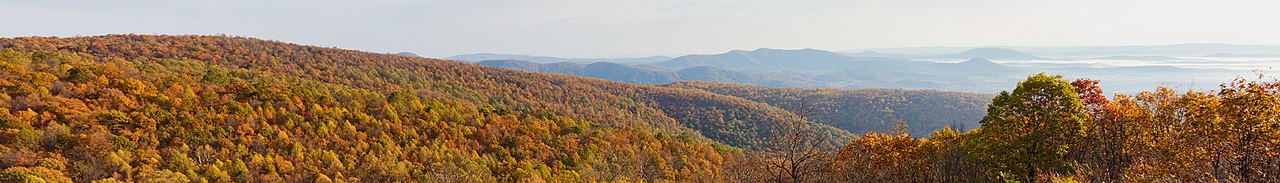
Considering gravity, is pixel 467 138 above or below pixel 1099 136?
below

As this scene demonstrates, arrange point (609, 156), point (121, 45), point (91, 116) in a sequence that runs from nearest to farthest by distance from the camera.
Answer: point (91, 116) < point (609, 156) < point (121, 45)

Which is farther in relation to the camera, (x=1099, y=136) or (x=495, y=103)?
(x=495, y=103)

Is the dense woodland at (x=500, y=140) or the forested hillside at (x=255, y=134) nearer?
the dense woodland at (x=500, y=140)

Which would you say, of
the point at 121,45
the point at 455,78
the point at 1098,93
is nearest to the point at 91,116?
the point at 1098,93

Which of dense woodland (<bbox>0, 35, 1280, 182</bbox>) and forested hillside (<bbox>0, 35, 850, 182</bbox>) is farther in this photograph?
forested hillside (<bbox>0, 35, 850, 182</bbox>)

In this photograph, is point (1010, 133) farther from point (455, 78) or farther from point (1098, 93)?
point (455, 78)

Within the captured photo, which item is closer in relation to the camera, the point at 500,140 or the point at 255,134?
the point at 255,134

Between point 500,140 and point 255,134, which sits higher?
point 255,134

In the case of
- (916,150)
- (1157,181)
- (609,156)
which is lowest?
(609,156)
